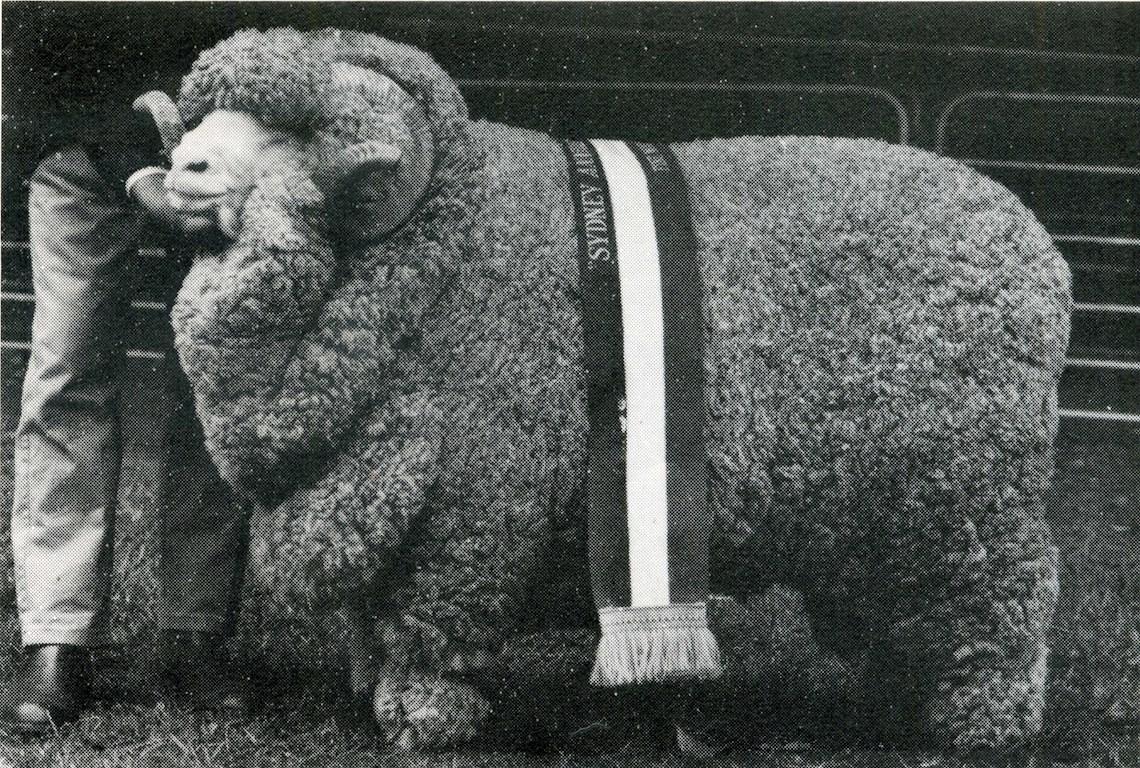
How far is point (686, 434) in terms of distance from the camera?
173 centimetres

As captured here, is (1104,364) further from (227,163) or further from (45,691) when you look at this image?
(45,691)

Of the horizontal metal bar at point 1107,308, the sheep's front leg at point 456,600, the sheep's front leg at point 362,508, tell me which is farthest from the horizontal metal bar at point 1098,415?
the sheep's front leg at point 362,508

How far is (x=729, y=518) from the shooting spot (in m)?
1.75

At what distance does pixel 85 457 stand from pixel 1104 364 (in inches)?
75.0

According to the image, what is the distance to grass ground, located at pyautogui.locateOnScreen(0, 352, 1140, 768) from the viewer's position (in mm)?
1775

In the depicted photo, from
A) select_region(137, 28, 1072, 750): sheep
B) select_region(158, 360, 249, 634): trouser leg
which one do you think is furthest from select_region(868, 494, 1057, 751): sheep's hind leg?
select_region(158, 360, 249, 634): trouser leg

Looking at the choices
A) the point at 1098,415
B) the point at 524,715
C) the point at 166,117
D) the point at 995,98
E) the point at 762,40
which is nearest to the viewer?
the point at 166,117

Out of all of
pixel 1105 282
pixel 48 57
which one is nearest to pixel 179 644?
pixel 48 57

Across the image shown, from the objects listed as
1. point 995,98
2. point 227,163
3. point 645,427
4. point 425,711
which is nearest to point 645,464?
point 645,427

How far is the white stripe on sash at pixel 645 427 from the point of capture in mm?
1718

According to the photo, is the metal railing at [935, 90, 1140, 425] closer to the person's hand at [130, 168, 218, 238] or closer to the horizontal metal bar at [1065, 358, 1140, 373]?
the horizontal metal bar at [1065, 358, 1140, 373]

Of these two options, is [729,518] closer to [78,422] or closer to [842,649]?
[842,649]

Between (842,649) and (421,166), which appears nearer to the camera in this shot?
(421,166)

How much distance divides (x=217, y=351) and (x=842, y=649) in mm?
975
